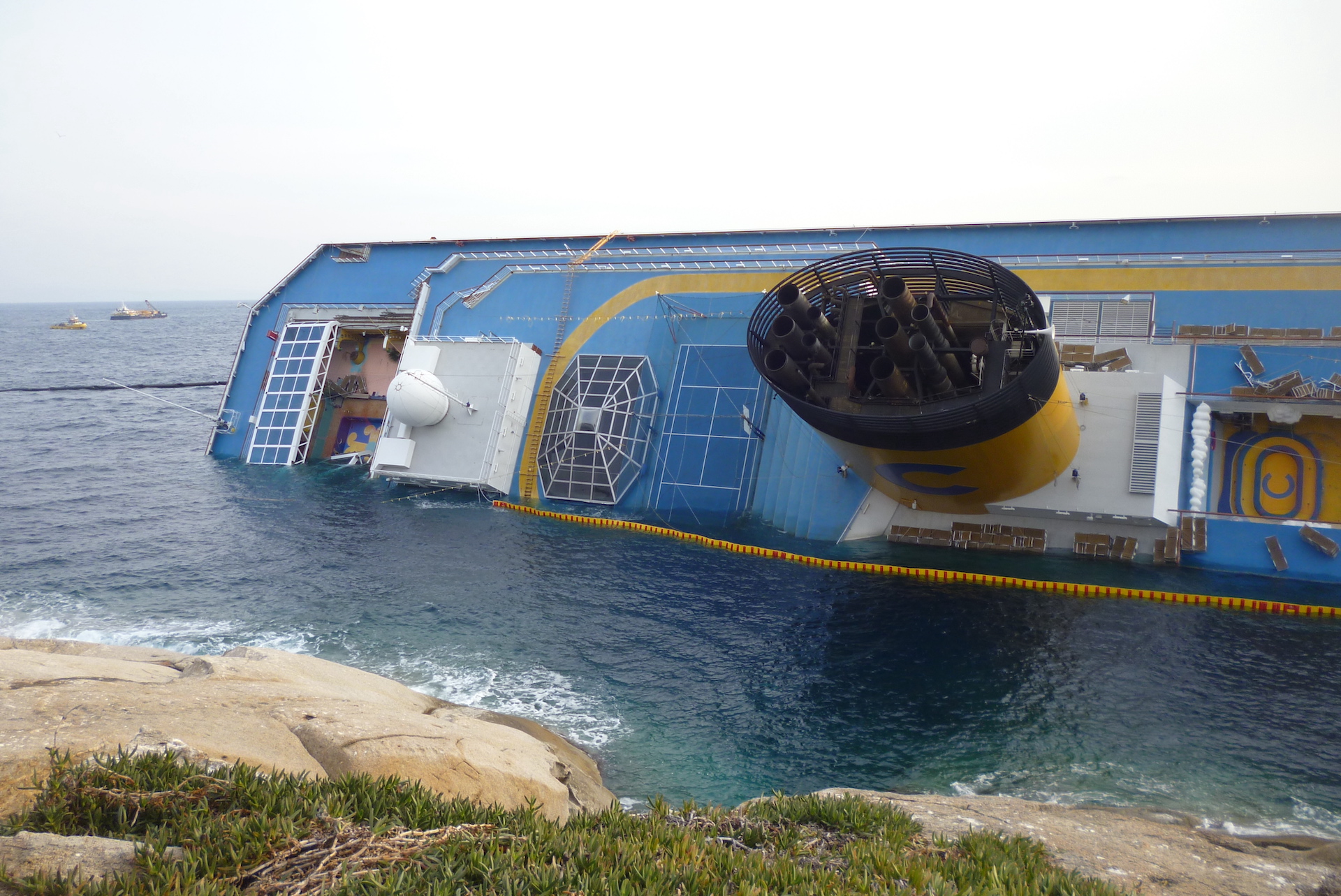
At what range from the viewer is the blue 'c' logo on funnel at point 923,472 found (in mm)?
23656

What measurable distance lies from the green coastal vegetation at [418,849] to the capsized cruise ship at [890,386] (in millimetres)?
12982

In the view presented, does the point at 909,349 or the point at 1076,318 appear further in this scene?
the point at 1076,318

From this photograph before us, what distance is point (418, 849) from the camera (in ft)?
25.5

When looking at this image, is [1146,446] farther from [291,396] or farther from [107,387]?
[107,387]

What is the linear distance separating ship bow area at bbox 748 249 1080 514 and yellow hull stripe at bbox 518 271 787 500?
1358cm

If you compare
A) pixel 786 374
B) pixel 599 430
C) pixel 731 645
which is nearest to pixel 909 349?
pixel 786 374

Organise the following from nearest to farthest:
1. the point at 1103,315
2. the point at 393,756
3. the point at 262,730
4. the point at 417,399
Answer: the point at 262,730 → the point at 393,756 → the point at 1103,315 → the point at 417,399

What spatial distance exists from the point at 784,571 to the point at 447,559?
43.2ft

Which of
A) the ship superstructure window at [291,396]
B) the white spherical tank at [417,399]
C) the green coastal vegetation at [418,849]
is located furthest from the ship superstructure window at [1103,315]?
the ship superstructure window at [291,396]

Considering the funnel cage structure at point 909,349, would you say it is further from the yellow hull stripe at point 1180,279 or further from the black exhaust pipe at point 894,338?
the yellow hull stripe at point 1180,279

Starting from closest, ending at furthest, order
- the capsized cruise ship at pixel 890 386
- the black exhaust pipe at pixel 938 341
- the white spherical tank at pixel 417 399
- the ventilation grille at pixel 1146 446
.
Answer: the black exhaust pipe at pixel 938 341 < the capsized cruise ship at pixel 890 386 < the ventilation grille at pixel 1146 446 < the white spherical tank at pixel 417 399

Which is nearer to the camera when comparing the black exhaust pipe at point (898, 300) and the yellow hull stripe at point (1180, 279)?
the black exhaust pipe at point (898, 300)

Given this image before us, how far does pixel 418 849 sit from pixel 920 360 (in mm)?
16187

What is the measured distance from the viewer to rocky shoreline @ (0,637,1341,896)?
10.1m
